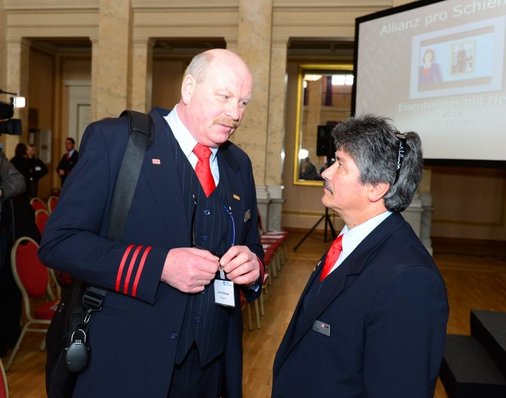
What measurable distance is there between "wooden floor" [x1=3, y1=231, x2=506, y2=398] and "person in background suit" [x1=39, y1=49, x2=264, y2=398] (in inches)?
84.4

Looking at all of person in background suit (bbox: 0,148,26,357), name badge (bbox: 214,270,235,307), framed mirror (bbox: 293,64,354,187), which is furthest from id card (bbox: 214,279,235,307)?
framed mirror (bbox: 293,64,354,187)

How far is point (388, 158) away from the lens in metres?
1.47

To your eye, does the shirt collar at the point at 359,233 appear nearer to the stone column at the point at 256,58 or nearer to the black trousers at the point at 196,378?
the black trousers at the point at 196,378

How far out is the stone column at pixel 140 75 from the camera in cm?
951

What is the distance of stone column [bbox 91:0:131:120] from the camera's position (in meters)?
9.31

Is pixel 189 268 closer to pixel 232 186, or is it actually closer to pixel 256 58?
pixel 232 186

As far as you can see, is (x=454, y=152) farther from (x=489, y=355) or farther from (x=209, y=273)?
(x=209, y=273)

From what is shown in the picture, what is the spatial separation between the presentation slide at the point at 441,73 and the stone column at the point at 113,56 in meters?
4.33

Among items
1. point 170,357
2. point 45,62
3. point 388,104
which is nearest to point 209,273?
point 170,357

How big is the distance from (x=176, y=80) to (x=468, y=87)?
808cm

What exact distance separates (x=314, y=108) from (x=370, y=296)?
1122 cm

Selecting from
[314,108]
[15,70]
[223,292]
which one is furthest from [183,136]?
[314,108]

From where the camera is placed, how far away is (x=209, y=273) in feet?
4.61

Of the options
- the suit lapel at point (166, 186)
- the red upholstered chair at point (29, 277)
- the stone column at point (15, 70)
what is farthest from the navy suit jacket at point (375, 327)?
the stone column at point (15, 70)
